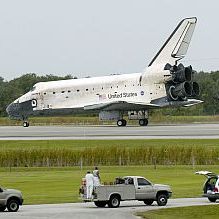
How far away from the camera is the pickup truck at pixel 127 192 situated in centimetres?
3525

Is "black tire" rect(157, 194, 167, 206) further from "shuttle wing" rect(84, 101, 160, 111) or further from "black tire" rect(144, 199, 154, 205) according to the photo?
"shuttle wing" rect(84, 101, 160, 111)

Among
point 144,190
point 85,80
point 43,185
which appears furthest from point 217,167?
point 85,80

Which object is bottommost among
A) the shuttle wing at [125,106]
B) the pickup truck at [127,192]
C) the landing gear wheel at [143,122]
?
the pickup truck at [127,192]

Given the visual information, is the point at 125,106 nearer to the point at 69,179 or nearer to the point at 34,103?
Result: the point at 34,103

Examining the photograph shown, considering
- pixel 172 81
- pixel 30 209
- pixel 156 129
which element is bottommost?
pixel 30 209

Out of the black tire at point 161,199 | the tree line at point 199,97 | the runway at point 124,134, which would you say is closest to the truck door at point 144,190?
the black tire at point 161,199

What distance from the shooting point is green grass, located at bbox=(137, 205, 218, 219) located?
102ft

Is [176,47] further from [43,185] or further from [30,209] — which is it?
[30,209]

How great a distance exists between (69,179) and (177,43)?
48580 millimetres

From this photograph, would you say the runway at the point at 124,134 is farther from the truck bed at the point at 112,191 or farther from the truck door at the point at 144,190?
the truck bed at the point at 112,191

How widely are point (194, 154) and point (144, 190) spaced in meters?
28.0

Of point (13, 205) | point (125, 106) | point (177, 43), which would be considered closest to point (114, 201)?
point (13, 205)

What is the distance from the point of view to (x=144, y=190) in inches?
1425

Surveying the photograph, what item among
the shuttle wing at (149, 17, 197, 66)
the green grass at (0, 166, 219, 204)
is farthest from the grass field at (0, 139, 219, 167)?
the shuttle wing at (149, 17, 197, 66)
